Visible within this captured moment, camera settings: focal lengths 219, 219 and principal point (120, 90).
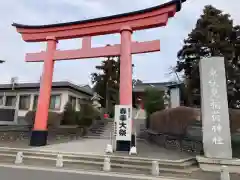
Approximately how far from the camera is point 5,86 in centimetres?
2395

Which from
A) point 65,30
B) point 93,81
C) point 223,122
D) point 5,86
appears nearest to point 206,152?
point 223,122

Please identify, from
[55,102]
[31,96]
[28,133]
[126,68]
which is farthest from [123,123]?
[31,96]

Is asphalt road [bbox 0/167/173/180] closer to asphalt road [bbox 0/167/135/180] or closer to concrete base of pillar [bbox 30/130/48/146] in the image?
asphalt road [bbox 0/167/135/180]

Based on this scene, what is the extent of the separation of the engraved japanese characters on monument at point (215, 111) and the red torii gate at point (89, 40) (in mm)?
2806

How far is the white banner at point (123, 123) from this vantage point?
10.5 meters

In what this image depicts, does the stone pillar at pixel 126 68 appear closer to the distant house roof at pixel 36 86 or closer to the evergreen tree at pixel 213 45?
the evergreen tree at pixel 213 45

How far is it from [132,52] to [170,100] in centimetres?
1702

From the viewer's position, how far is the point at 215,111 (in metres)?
9.09

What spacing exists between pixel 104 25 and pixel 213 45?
361 inches

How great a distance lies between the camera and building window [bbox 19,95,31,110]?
23562 millimetres

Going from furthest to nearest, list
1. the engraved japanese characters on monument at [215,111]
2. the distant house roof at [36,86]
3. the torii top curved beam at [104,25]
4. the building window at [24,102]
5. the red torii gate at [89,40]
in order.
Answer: the building window at [24,102], the distant house roof at [36,86], the torii top curved beam at [104,25], the red torii gate at [89,40], the engraved japanese characters on monument at [215,111]

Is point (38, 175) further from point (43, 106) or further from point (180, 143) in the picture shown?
point (180, 143)

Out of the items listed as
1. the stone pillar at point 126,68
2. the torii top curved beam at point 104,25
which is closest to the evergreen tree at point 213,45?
the torii top curved beam at point 104,25

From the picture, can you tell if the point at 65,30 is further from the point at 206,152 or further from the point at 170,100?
the point at 170,100
